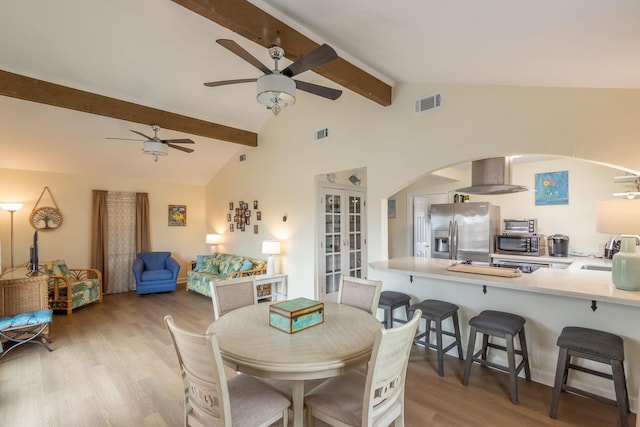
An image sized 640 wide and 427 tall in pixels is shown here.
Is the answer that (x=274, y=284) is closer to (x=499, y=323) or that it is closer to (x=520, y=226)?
(x=499, y=323)

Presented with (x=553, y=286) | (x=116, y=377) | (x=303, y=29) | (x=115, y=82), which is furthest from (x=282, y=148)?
(x=553, y=286)

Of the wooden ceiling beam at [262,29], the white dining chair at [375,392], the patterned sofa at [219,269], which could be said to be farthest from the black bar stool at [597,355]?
the patterned sofa at [219,269]

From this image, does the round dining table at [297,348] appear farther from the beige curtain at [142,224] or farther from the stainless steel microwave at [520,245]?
the beige curtain at [142,224]

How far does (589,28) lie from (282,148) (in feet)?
14.6

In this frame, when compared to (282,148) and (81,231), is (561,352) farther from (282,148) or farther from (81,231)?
(81,231)

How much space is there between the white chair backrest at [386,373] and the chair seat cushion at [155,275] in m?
5.61

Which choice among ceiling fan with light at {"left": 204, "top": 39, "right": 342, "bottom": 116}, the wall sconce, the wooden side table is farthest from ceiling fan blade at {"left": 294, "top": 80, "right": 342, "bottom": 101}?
the wall sconce

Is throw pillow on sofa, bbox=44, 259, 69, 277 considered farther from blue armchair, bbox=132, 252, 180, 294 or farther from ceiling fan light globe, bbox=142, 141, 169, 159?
ceiling fan light globe, bbox=142, 141, 169, 159

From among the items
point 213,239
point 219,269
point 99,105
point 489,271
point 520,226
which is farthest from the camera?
point 213,239

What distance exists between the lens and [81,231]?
239 inches

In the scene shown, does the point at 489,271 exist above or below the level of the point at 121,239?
below

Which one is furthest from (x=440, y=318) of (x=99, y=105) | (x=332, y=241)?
(x=99, y=105)

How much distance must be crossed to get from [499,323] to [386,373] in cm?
152

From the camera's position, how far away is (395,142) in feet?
12.5
